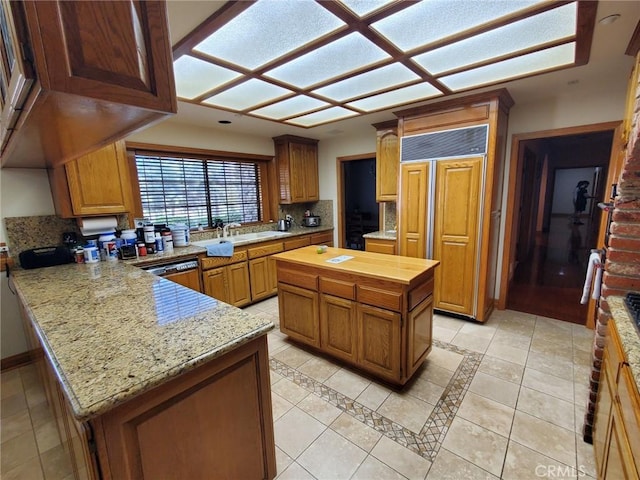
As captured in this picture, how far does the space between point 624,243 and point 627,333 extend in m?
0.57

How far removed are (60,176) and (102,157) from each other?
360 millimetres

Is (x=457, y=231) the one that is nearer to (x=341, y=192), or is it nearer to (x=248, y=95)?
(x=341, y=192)

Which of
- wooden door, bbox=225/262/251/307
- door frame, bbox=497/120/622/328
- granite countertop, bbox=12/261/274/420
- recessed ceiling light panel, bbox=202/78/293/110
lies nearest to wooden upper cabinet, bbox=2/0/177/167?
granite countertop, bbox=12/261/274/420

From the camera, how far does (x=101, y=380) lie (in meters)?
0.83

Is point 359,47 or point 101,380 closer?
point 101,380

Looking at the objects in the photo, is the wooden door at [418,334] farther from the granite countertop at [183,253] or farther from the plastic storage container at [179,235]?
the plastic storage container at [179,235]

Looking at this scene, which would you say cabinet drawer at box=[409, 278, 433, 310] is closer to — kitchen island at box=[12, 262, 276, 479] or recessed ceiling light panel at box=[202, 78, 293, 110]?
kitchen island at box=[12, 262, 276, 479]

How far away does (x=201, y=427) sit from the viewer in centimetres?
104

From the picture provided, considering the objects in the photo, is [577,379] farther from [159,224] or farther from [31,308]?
[159,224]

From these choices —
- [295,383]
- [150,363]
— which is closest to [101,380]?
[150,363]

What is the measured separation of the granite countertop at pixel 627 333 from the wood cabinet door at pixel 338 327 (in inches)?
55.7

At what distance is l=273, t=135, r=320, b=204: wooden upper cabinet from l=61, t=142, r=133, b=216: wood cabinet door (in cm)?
225

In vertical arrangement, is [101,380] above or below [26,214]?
below

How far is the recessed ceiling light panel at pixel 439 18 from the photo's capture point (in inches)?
57.1
